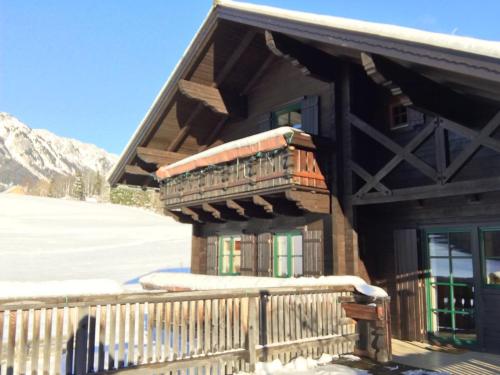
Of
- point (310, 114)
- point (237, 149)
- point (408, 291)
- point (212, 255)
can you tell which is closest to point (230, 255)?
Result: point (212, 255)

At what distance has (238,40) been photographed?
12.2 m

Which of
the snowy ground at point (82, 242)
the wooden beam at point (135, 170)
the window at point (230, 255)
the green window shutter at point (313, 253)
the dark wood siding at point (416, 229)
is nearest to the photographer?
the dark wood siding at point (416, 229)

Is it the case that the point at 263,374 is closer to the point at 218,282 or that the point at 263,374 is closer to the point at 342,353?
the point at 342,353

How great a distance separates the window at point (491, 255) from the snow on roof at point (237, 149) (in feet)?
13.5

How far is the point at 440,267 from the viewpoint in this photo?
9555 millimetres

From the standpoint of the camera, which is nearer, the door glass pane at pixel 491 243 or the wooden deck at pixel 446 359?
the wooden deck at pixel 446 359

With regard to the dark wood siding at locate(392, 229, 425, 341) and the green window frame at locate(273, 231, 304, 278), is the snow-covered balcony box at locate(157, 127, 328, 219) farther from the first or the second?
the dark wood siding at locate(392, 229, 425, 341)

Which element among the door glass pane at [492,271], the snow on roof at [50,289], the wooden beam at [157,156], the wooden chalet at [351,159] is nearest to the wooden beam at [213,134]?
the wooden chalet at [351,159]

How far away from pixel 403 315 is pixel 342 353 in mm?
2350

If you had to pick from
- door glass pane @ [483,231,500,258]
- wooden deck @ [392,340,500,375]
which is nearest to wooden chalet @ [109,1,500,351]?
door glass pane @ [483,231,500,258]

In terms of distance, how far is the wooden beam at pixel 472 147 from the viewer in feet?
24.3

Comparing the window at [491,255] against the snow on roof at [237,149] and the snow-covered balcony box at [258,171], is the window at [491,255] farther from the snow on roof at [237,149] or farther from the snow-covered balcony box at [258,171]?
the snow on roof at [237,149]

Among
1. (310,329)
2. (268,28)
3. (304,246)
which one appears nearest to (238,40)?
(268,28)

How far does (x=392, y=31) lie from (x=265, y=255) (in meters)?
6.98
